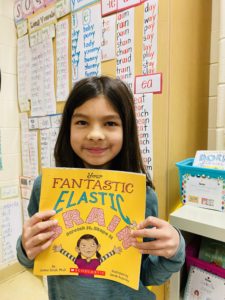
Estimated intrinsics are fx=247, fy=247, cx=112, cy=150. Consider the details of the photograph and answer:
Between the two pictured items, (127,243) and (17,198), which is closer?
(127,243)

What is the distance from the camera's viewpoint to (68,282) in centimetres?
66

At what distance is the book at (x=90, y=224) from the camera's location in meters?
0.56

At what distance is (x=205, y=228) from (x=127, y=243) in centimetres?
27

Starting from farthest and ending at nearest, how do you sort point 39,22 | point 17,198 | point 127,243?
point 17,198, point 39,22, point 127,243

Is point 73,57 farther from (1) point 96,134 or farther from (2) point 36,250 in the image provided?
(2) point 36,250

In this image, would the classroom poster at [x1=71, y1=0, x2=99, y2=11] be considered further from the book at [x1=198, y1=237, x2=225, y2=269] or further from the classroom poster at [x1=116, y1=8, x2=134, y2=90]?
the book at [x1=198, y1=237, x2=225, y2=269]

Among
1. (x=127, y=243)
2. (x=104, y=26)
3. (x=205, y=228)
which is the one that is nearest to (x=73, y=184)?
(x=127, y=243)

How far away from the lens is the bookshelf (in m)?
0.69

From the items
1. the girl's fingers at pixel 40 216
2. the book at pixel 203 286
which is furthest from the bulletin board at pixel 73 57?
the girl's fingers at pixel 40 216

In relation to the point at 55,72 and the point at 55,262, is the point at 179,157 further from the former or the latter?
→ the point at 55,72

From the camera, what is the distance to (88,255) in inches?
22.4

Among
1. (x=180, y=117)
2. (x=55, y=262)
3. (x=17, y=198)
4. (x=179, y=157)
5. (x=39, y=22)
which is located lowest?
(x=17, y=198)

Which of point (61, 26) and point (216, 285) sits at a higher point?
point (61, 26)

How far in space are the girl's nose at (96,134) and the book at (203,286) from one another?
545 mm
